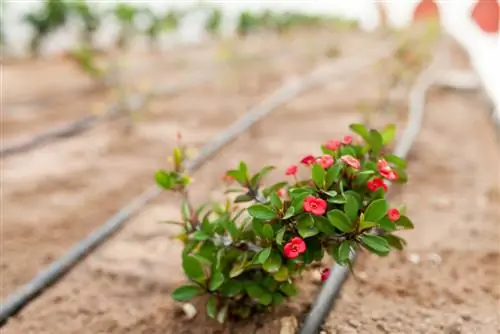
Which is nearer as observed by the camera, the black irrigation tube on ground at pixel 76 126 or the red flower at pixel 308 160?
the red flower at pixel 308 160

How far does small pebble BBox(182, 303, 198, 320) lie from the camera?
228cm

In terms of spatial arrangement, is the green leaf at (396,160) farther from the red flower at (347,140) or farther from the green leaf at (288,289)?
the green leaf at (288,289)

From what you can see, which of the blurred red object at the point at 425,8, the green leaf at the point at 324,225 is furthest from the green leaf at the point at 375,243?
the blurred red object at the point at 425,8

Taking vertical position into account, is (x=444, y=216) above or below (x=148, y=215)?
above

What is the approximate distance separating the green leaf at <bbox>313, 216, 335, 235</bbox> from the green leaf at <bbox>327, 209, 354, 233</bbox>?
0.05 metres

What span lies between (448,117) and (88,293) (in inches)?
151

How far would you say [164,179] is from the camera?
2162mm

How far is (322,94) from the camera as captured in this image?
20.9 ft

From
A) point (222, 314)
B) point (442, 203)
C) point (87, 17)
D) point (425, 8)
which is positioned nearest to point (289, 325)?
point (222, 314)

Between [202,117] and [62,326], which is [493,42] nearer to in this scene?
[202,117]

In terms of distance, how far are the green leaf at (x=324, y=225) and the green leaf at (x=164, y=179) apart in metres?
0.58

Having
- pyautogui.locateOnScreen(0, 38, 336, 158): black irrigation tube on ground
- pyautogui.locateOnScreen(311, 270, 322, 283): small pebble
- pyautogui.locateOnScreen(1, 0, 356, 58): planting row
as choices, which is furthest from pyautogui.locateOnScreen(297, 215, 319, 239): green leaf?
pyautogui.locateOnScreen(1, 0, 356, 58): planting row

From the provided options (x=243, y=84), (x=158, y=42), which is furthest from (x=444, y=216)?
(x=158, y=42)

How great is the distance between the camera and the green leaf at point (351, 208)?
1877mm
